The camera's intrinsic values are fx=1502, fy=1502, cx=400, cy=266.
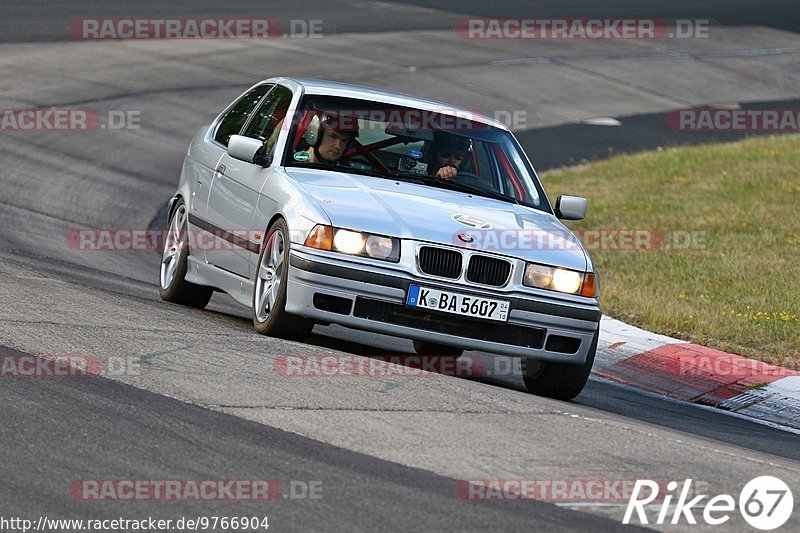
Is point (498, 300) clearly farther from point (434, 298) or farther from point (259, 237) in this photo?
point (259, 237)

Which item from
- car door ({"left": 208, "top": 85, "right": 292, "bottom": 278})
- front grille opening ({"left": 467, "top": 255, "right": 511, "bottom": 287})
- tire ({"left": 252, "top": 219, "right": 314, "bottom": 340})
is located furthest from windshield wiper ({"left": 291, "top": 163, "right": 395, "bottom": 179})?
front grille opening ({"left": 467, "top": 255, "right": 511, "bottom": 287})

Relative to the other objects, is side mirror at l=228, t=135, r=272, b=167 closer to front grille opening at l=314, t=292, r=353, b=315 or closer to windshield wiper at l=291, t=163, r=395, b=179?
windshield wiper at l=291, t=163, r=395, b=179

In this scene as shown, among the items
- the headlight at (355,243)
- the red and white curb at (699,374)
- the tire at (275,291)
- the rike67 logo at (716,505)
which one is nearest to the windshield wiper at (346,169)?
the tire at (275,291)

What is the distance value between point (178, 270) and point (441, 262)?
9.48 ft

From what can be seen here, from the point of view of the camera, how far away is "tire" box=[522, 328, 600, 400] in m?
8.96

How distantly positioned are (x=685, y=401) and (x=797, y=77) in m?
21.4

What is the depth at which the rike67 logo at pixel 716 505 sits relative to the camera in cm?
588

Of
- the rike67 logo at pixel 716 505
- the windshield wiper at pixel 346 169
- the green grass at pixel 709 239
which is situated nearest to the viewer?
the rike67 logo at pixel 716 505

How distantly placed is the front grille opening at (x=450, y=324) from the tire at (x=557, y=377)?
44 cm

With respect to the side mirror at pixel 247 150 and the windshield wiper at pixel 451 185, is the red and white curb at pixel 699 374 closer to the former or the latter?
the windshield wiper at pixel 451 185

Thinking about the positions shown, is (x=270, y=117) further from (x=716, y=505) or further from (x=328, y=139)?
(x=716, y=505)

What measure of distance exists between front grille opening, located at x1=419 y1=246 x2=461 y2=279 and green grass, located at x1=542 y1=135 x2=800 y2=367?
12.2 ft

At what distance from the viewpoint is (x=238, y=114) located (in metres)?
10.9

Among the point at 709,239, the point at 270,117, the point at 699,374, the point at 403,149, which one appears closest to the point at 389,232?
the point at 403,149
